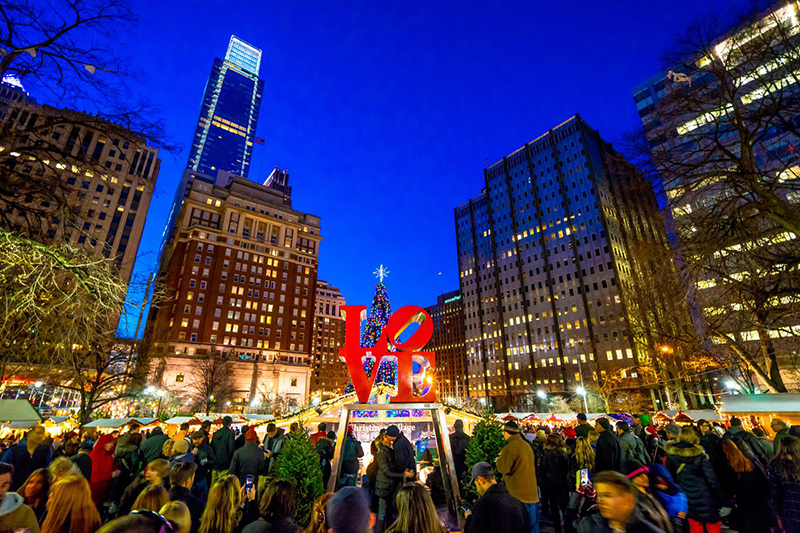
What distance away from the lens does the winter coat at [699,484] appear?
17.3 ft

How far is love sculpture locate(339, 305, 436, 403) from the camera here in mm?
13125

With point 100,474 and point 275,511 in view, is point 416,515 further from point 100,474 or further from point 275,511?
point 100,474

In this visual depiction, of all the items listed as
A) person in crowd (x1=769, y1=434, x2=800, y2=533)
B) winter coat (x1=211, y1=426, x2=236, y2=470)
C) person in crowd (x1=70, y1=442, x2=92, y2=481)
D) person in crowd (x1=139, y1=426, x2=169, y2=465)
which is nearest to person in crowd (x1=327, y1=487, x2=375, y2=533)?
person in crowd (x1=70, y1=442, x2=92, y2=481)

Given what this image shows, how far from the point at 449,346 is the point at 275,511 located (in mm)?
153530

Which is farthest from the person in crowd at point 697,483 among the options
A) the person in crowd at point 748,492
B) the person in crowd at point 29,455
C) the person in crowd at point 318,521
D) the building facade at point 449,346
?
the building facade at point 449,346

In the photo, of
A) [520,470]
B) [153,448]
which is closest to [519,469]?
[520,470]

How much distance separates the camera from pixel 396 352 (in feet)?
45.8

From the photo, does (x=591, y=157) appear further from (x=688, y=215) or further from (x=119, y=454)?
(x=119, y=454)

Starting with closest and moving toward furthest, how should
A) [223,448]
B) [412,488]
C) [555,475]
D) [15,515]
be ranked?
[412,488] < [15,515] < [555,475] < [223,448]

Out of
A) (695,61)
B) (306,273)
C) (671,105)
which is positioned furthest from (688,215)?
(306,273)

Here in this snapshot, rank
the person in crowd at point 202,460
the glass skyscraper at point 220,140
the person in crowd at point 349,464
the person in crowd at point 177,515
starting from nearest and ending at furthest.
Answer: the person in crowd at point 177,515 → the person in crowd at point 202,460 → the person in crowd at point 349,464 → the glass skyscraper at point 220,140

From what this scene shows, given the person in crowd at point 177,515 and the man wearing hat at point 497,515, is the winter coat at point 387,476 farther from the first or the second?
the person in crowd at point 177,515

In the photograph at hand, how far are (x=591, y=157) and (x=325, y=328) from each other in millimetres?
105462

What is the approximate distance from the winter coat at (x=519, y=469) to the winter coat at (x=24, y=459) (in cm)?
873
